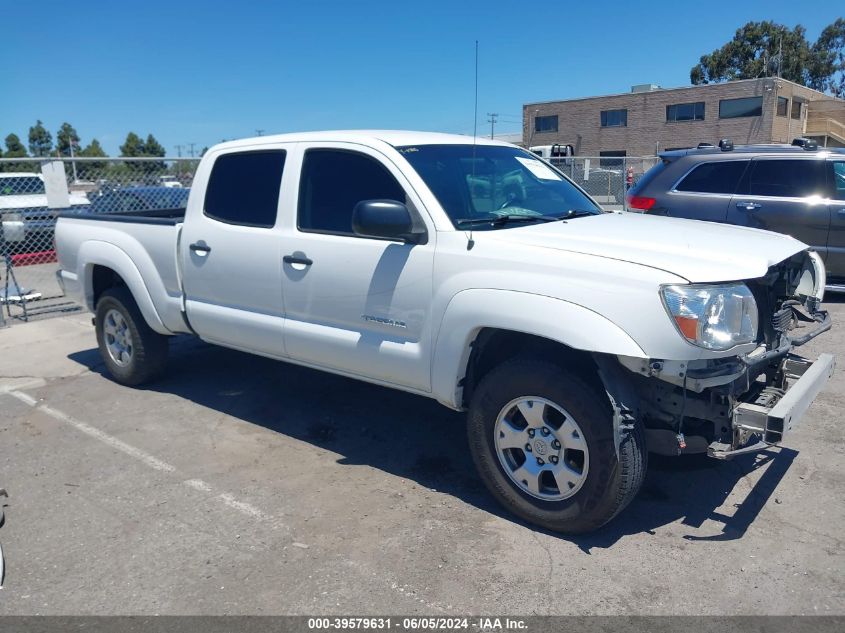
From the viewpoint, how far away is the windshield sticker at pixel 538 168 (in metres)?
4.97

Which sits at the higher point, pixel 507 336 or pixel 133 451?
pixel 507 336

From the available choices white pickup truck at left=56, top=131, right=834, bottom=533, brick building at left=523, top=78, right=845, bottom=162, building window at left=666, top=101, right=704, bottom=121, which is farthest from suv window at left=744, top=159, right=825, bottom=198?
building window at left=666, top=101, right=704, bottom=121

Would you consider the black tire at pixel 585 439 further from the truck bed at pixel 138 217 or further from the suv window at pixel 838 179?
the suv window at pixel 838 179

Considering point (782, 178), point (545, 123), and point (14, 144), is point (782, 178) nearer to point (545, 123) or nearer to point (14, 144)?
point (545, 123)

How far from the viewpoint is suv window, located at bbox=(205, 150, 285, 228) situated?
195 inches

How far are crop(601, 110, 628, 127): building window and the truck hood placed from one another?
166 feet

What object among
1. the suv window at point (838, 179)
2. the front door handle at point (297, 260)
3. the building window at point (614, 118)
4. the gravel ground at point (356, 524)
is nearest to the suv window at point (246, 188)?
the front door handle at point (297, 260)

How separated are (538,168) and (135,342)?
3.58 metres

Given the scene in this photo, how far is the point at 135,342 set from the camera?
608 centimetres

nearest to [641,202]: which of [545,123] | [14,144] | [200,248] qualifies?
[200,248]

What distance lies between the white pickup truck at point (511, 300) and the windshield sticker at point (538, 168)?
0.08 ft

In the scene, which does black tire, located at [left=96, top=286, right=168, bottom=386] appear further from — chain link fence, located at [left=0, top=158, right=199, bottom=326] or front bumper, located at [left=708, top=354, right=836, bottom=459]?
front bumper, located at [left=708, top=354, right=836, bottom=459]

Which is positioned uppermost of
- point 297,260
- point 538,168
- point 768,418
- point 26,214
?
point 538,168

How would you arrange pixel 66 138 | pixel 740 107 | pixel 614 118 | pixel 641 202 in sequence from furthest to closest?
pixel 66 138 < pixel 614 118 < pixel 740 107 < pixel 641 202
